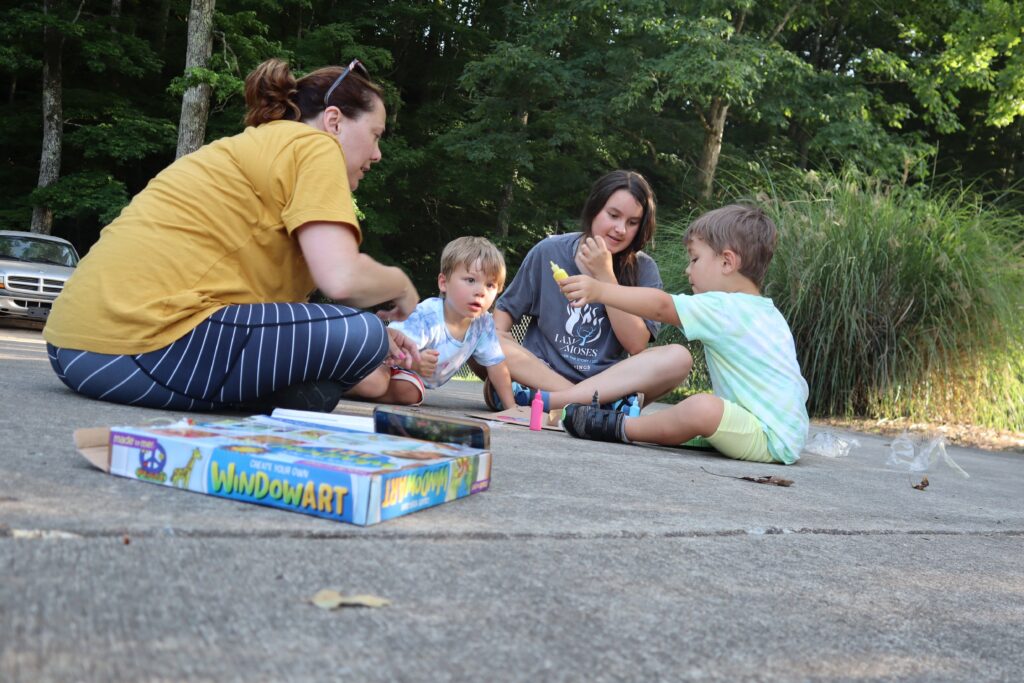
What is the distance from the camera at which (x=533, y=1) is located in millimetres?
19234

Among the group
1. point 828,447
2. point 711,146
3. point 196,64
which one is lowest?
point 828,447

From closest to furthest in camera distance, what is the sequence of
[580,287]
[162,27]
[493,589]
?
1. [493,589]
2. [580,287]
3. [162,27]

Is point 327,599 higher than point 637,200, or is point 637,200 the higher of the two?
point 637,200

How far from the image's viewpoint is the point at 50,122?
16797 millimetres

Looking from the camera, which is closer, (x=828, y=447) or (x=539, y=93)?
(x=828, y=447)

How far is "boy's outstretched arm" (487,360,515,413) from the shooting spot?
4.48 m

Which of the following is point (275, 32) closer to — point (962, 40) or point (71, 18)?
point (71, 18)

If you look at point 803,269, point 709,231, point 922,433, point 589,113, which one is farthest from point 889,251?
point 589,113

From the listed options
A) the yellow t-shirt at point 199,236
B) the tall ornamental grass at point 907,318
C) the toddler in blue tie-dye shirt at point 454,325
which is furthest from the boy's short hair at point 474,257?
the tall ornamental grass at point 907,318

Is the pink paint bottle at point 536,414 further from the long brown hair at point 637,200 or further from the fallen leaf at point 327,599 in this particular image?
the fallen leaf at point 327,599

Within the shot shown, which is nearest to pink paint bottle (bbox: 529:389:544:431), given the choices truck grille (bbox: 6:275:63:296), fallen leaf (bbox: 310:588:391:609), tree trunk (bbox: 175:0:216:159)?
fallen leaf (bbox: 310:588:391:609)

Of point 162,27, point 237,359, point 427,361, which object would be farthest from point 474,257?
point 162,27

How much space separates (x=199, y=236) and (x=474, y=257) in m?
1.70

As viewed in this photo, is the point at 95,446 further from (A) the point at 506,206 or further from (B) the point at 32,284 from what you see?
(A) the point at 506,206
